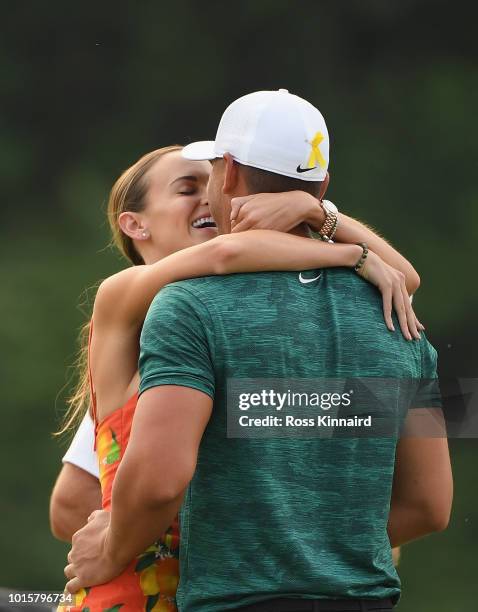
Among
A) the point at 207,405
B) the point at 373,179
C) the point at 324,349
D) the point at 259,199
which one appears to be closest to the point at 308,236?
the point at 259,199

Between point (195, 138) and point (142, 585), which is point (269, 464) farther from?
point (195, 138)

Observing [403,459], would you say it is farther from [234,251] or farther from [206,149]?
[206,149]

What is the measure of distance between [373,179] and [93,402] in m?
7.13

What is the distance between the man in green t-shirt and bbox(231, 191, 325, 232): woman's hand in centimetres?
11

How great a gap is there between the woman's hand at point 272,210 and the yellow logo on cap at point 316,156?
2.2 inches

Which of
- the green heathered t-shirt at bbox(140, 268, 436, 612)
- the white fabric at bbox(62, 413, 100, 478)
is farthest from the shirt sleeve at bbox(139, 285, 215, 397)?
the white fabric at bbox(62, 413, 100, 478)

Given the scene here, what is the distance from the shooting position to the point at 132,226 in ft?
9.97

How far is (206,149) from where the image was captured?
2.61 metres

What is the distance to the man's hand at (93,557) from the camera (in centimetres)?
217

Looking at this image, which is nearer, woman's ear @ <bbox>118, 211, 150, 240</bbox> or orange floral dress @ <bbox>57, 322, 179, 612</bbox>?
orange floral dress @ <bbox>57, 322, 179, 612</bbox>

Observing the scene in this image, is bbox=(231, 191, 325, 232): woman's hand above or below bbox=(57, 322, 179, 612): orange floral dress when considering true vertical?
above

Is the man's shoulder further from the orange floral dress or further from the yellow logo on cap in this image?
the orange floral dress

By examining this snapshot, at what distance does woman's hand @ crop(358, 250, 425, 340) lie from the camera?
2.15 meters

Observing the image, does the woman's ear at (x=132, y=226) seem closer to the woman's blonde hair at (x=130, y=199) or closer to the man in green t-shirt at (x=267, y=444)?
the woman's blonde hair at (x=130, y=199)
